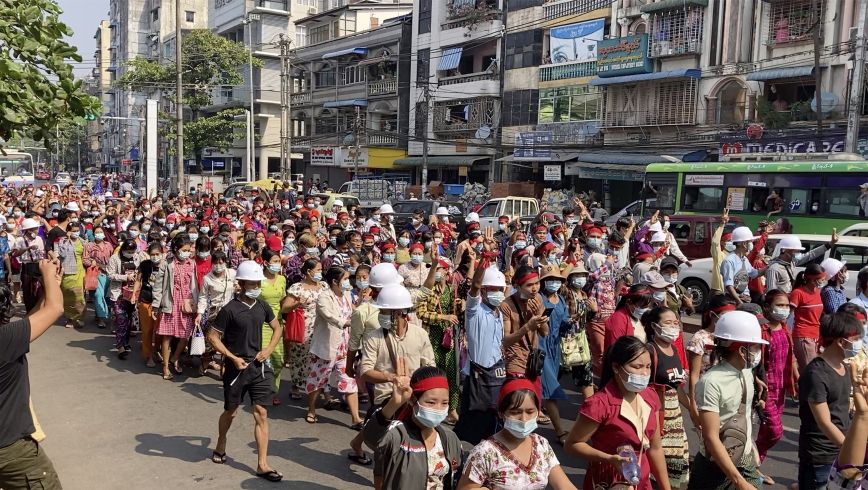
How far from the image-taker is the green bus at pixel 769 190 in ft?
54.1

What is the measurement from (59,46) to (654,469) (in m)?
4.52

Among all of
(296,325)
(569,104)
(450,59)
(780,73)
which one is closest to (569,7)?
(569,104)

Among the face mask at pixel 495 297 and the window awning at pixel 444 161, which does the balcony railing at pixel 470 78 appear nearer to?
the window awning at pixel 444 161

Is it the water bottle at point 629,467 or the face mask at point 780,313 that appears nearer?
the water bottle at point 629,467

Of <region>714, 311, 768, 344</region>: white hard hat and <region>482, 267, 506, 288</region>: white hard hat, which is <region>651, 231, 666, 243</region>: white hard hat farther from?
<region>714, 311, 768, 344</region>: white hard hat

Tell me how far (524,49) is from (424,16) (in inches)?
295

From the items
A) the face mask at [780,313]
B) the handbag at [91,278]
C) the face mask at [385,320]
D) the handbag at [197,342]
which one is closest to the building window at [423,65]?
the handbag at [91,278]

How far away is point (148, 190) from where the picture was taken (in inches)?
908

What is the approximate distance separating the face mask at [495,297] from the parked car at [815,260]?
5.78m

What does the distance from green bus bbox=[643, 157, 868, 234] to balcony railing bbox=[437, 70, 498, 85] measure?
18017mm

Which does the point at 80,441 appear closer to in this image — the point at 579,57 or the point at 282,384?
the point at 282,384

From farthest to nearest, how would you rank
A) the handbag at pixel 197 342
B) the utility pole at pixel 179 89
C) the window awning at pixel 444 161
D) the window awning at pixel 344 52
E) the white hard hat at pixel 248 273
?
the window awning at pixel 344 52 → the window awning at pixel 444 161 → the utility pole at pixel 179 89 → the handbag at pixel 197 342 → the white hard hat at pixel 248 273

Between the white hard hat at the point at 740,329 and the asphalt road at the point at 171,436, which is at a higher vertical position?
the white hard hat at the point at 740,329

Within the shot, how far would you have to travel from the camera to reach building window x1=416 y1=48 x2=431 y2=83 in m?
39.9
